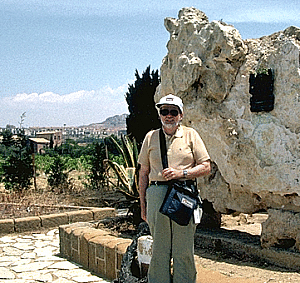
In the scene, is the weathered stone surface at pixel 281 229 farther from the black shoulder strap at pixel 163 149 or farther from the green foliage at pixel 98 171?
the green foliage at pixel 98 171

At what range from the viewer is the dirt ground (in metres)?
4.18

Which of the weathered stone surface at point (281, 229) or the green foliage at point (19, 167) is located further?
the green foliage at point (19, 167)

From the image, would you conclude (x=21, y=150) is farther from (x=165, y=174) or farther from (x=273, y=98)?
(x=165, y=174)

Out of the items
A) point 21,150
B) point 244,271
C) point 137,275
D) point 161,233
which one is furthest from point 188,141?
point 21,150

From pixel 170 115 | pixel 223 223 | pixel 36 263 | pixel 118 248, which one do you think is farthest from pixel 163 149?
pixel 223 223

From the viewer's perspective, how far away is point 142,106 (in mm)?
11750

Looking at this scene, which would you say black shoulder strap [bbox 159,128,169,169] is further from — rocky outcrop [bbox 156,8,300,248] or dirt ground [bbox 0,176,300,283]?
rocky outcrop [bbox 156,8,300,248]

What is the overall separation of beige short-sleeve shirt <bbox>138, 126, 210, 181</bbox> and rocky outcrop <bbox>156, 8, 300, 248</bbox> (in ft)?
6.29

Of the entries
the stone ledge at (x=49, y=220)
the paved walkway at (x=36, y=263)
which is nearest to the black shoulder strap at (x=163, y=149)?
the paved walkway at (x=36, y=263)

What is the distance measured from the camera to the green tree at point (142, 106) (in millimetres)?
11492

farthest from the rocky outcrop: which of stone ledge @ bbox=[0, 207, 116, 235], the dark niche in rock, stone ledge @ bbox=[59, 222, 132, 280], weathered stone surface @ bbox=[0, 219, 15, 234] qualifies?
weathered stone surface @ bbox=[0, 219, 15, 234]

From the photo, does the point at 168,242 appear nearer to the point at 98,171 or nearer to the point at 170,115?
the point at 170,115

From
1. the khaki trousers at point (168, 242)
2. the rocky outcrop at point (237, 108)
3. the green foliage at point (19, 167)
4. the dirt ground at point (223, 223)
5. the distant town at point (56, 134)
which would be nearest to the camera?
the khaki trousers at point (168, 242)

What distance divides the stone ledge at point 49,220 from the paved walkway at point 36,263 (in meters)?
0.18
